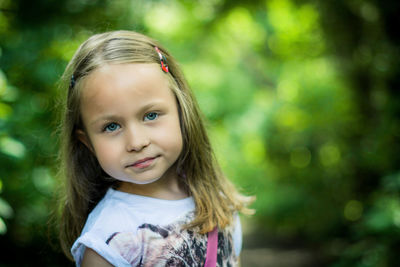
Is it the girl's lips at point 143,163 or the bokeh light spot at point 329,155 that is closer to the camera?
the girl's lips at point 143,163

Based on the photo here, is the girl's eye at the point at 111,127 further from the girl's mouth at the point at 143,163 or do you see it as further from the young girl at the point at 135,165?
the girl's mouth at the point at 143,163

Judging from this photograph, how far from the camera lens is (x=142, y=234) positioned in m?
1.27

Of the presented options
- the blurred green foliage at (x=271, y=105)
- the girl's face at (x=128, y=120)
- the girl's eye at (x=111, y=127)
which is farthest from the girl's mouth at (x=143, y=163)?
the blurred green foliage at (x=271, y=105)

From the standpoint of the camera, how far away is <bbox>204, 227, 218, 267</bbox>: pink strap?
1.40 m

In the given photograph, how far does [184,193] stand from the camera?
154 centimetres

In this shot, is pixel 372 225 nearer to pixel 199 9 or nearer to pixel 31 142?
pixel 31 142

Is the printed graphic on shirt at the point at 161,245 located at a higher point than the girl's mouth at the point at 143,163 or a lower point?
lower

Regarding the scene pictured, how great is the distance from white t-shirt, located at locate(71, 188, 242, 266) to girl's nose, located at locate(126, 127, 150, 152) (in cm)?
25

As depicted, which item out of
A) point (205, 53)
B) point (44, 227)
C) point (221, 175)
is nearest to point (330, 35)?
point (205, 53)

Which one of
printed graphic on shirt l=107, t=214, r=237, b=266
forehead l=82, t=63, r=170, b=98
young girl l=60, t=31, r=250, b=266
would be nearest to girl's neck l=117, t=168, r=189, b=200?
young girl l=60, t=31, r=250, b=266

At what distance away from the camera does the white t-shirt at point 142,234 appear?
47.8 inches

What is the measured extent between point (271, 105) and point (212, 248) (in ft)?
15.9

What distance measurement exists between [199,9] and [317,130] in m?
2.49

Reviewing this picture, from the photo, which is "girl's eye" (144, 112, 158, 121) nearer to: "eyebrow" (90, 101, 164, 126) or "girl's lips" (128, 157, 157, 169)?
"eyebrow" (90, 101, 164, 126)
